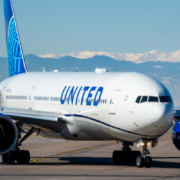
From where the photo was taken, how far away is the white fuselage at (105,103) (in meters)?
23.6

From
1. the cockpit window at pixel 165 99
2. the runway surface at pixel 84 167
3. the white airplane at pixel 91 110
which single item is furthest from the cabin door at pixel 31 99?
the cockpit window at pixel 165 99

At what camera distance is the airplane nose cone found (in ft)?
75.7

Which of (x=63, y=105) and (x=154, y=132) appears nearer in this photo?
(x=154, y=132)

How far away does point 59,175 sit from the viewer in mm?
22094

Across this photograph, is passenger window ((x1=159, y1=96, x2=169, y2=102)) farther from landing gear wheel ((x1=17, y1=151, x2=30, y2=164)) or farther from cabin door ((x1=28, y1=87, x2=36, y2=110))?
cabin door ((x1=28, y1=87, x2=36, y2=110))

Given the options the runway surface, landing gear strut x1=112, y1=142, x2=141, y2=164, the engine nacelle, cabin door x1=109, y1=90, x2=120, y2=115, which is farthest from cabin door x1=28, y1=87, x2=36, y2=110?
cabin door x1=109, y1=90, x2=120, y2=115

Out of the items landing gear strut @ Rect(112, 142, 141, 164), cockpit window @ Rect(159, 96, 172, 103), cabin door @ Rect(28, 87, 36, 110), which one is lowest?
landing gear strut @ Rect(112, 142, 141, 164)

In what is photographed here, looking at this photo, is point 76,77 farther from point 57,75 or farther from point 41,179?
point 41,179

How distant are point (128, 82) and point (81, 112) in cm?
320

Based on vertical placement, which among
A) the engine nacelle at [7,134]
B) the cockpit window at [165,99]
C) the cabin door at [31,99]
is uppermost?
the cockpit window at [165,99]

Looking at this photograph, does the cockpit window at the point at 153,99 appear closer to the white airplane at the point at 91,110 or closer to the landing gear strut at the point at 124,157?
the white airplane at the point at 91,110

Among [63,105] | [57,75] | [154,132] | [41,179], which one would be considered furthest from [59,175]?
[57,75]

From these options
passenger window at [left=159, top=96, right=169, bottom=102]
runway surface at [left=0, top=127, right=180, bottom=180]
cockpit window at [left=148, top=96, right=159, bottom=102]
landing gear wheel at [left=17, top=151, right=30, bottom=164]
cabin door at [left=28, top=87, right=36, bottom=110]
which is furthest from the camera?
cabin door at [left=28, top=87, right=36, bottom=110]

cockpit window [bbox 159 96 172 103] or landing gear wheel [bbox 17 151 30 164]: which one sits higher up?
cockpit window [bbox 159 96 172 103]
